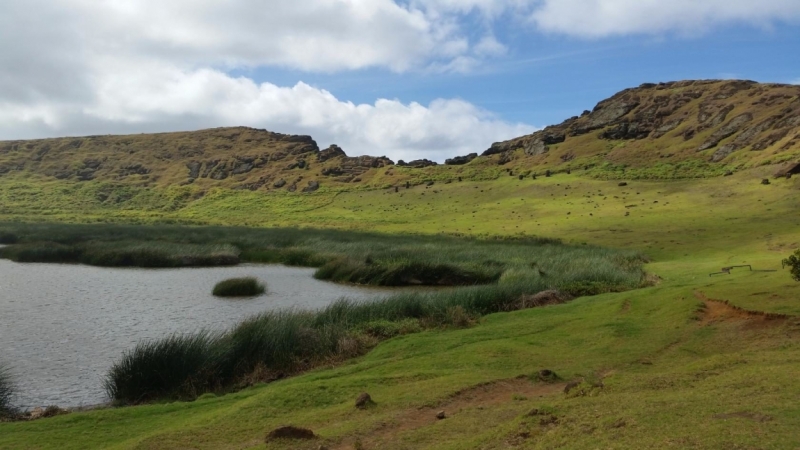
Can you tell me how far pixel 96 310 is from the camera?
74.9 feet

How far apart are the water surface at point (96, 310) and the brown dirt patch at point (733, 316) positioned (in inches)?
517

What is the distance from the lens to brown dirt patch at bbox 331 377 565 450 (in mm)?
7758

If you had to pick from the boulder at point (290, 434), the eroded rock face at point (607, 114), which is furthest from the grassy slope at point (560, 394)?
the eroded rock face at point (607, 114)

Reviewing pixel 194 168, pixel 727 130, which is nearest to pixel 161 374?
pixel 727 130

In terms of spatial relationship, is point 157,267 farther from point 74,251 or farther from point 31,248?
point 31,248

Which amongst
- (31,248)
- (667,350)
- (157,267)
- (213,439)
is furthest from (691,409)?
(31,248)

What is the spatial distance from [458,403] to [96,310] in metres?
18.2

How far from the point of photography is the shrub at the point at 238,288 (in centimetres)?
2689

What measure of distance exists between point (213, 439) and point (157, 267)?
106ft

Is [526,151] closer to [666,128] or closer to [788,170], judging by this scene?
[666,128]

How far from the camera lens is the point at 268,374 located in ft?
44.4

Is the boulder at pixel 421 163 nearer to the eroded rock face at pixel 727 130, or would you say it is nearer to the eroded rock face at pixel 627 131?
the eroded rock face at pixel 627 131

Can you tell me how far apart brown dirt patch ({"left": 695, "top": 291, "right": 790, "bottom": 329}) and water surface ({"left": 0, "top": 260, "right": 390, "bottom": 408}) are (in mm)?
13124

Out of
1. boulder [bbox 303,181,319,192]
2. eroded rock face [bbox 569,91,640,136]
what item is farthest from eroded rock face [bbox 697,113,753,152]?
boulder [bbox 303,181,319,192]
